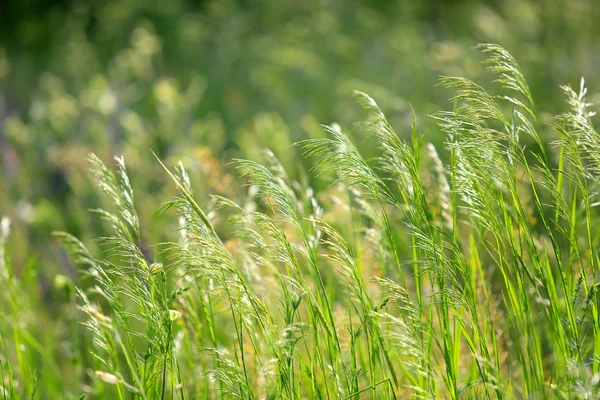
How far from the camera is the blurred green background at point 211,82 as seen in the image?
3.60m

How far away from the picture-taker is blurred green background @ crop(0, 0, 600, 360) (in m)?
3.60

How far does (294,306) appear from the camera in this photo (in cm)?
117

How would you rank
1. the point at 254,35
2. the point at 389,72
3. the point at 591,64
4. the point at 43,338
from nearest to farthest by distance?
the point at 43,338, the point at 591,64, the point at 389,72, the point at 254,35

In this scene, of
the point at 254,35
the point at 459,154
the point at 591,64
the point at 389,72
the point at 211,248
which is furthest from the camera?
the point at 254,35

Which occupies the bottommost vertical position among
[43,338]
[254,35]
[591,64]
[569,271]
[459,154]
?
[43,338]

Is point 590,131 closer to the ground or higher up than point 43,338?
higher up

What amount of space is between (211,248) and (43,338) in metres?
2.00

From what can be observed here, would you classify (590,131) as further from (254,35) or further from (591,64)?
(254,35)

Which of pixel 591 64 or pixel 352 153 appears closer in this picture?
pixel 352 153

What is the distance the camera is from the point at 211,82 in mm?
5734

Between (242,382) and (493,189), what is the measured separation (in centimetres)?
62

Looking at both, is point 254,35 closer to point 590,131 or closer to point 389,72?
point 389,72

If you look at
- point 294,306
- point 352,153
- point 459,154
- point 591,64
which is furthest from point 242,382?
point 591,64

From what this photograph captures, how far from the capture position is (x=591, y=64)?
4.54m
